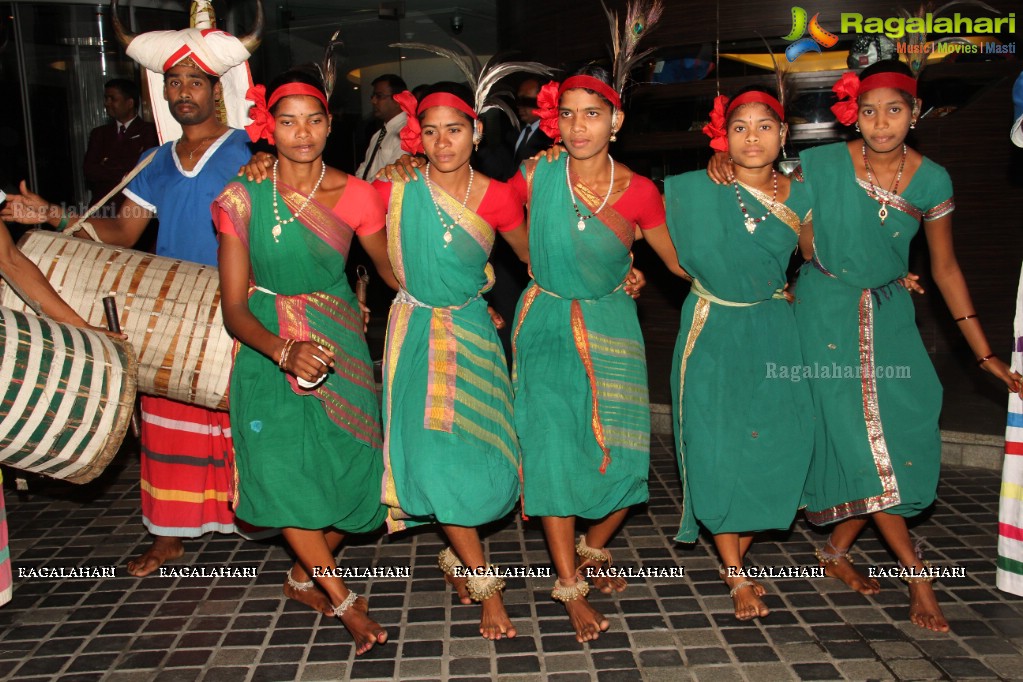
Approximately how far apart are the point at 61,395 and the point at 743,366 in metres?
2.36

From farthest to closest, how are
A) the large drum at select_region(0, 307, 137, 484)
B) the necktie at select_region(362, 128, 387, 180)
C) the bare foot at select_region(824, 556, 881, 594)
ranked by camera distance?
the necktie at select_region(362, 128, 387, 180) < the bare foot at select_region(824, 556, 881, 594) < the large drum at select_region(0, 307, 137, 484)

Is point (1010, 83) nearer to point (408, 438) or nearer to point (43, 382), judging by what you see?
point (408, 438)

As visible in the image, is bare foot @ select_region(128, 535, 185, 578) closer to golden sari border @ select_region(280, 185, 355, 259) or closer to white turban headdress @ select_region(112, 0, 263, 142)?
golden sari border @ select_region(280, 185, 355, 259)

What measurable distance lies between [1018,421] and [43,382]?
326 centimetres

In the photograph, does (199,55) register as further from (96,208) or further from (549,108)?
(549,108)

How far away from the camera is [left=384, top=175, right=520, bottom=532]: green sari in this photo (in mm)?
3363

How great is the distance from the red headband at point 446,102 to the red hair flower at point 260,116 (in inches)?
21.1

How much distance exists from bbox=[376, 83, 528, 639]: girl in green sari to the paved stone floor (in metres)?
0.28

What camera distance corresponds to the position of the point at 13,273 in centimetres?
328

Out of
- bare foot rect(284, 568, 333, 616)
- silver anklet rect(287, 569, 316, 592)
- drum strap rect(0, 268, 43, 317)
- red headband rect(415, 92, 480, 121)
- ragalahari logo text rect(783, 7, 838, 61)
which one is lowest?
bare foot rect(284, 568, 333, 616)

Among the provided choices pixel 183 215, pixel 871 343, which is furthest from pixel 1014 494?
pixel 183 215

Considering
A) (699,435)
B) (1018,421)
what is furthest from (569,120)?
(1018,421)

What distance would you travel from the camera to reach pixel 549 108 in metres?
3.54

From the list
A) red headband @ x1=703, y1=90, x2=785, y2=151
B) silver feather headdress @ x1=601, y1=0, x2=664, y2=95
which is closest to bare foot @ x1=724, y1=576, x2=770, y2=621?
red headband @ x1=703, y1=90, x2=785, y2=151
